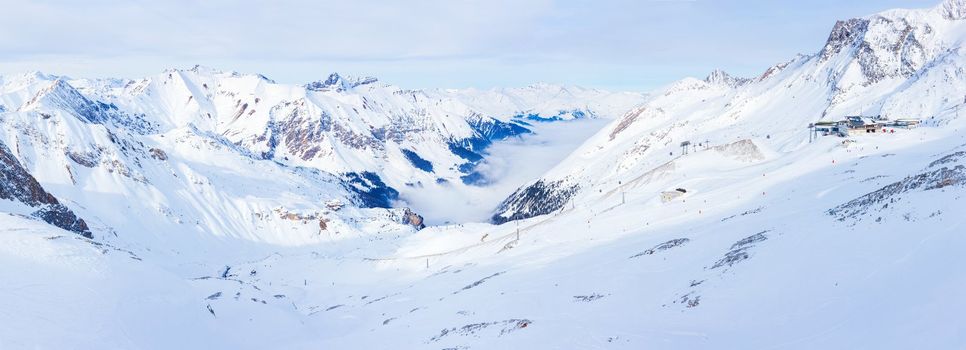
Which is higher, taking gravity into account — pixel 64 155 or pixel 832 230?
pixel 64 155

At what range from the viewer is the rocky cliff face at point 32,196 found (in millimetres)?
116625

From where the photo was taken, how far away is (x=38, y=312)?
33.1 metres

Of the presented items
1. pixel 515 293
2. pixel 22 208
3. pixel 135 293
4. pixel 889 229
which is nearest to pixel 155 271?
pixel 135 293

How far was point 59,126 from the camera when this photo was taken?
197 metres

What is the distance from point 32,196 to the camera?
121 m

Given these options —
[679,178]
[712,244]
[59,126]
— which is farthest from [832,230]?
[59,126]

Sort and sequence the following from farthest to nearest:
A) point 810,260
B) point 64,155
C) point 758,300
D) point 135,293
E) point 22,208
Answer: point 64,155 < point 22,208 < point 135,293 < point 810,260 < point 758,300

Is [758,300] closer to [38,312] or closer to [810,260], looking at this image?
[810,260]

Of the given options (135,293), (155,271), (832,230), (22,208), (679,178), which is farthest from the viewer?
(22,208)

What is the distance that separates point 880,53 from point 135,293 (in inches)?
8570

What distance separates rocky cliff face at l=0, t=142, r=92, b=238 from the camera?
116625mm

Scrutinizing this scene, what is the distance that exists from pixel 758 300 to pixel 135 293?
36.8 metres

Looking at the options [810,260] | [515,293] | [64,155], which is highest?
[64,155]

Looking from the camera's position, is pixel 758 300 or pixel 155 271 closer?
pixel 758 300
